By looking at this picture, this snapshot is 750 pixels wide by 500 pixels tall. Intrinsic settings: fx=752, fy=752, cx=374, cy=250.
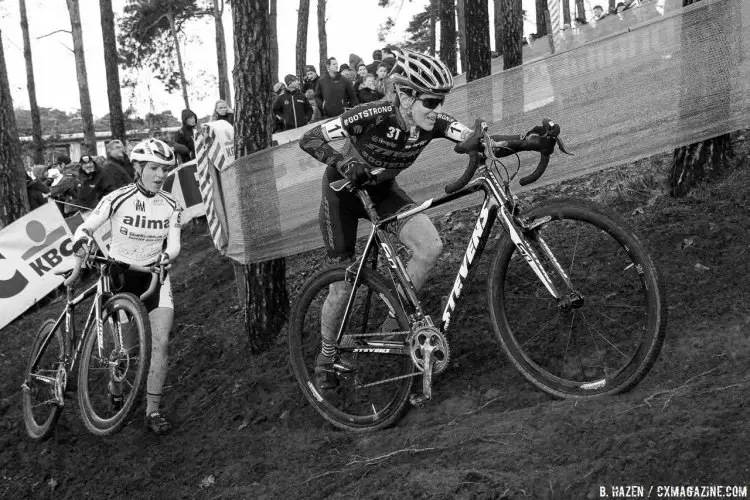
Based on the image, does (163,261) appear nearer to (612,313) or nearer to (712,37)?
(612,313)

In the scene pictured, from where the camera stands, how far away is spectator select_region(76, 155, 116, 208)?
12719 mm

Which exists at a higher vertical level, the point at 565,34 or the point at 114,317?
the point at 565,34

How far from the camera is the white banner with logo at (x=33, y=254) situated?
10.9m

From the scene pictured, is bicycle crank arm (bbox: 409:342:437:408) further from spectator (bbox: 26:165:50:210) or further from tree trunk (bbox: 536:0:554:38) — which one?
tree trunk (bbox: 536:0:554:38)

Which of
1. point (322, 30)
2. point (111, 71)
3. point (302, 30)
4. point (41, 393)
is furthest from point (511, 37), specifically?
point (322, 30)

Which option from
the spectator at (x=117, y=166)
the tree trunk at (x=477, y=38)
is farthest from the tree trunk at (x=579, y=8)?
the tree trunk at (x=477, y=38)

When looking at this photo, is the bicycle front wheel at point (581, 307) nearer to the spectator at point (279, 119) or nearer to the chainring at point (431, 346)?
the chainring at point (431, 346)

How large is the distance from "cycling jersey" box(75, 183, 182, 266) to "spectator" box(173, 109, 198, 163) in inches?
296

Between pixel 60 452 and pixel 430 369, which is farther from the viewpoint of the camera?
pixel 60 452

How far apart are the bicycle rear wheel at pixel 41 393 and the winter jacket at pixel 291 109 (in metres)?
8.36

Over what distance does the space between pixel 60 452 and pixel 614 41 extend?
5.45 m

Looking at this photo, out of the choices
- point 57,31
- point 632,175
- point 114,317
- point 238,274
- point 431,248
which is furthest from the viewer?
point 57,31

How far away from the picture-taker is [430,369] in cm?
457

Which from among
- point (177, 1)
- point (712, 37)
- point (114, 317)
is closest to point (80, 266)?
point (114, 317)
